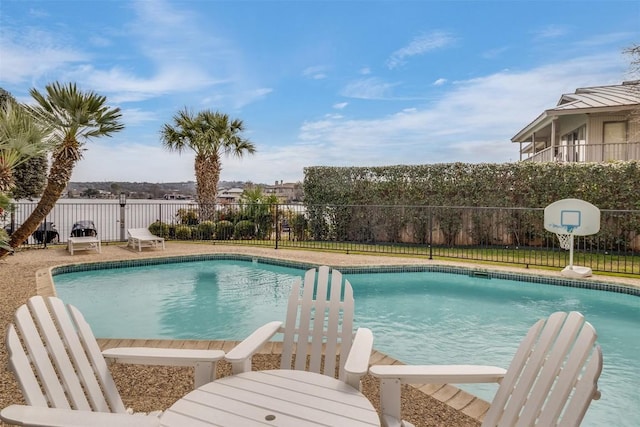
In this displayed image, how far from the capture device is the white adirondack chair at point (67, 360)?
1837 millimetres

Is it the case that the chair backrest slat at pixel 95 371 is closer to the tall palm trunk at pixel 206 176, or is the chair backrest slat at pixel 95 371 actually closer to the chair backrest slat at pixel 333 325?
the chair backrest slat at pixel 333 325

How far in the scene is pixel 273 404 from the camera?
187 centimetres

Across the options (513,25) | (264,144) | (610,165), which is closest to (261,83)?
(264,144)

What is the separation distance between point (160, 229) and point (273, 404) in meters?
14.1

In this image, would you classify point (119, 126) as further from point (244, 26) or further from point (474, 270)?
point (474, 270)

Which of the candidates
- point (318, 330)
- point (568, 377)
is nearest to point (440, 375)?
point (568, 377)

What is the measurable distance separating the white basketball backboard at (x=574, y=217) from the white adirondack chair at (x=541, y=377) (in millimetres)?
8240

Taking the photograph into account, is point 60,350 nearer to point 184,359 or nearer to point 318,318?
point 184,359

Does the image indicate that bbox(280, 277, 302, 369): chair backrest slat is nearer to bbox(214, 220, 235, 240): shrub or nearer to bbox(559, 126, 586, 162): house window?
bbox(214, 220, 235, 240): shrub

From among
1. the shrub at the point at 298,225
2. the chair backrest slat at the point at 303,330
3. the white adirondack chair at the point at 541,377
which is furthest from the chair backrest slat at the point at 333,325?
the shrub at the point at 298,225

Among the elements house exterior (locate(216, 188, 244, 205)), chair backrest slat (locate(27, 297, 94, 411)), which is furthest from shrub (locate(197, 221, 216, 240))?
chair backrest slat (locate(27, 297, 94, 411))

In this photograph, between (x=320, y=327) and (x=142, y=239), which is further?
(x=142, y=239)

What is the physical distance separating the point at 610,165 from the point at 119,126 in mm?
13216

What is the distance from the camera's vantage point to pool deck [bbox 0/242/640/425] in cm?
312
